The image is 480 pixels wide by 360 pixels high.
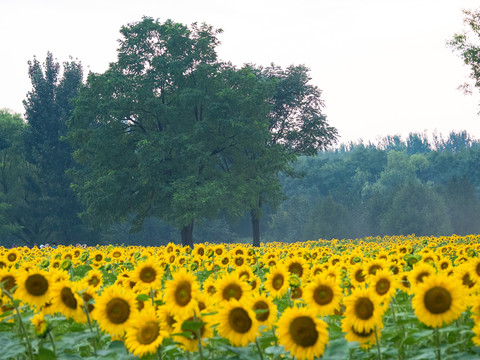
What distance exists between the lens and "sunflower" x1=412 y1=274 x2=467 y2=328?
132 inches

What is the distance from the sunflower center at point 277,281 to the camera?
5.18 m

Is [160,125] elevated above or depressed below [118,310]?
above

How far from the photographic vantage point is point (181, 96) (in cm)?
3134

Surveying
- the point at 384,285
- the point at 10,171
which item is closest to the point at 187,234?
the point at 10,171

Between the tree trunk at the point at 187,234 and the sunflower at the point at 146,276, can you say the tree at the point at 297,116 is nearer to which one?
the tree trunk at the point at 187,234

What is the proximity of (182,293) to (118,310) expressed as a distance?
0.55 m

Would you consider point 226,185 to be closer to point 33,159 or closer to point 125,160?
point 125,160

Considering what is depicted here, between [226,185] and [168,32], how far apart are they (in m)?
9.71

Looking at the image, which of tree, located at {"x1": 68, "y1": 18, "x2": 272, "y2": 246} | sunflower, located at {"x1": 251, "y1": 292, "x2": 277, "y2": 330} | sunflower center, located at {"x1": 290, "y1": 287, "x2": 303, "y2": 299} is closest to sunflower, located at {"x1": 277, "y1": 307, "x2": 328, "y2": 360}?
sunflower, located at {"x1": 251, "y1": 292, "x2": 277, "y2": 330}

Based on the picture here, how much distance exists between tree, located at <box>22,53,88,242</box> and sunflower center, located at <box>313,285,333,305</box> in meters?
42.9

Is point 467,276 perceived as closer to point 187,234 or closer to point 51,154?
point 187,234

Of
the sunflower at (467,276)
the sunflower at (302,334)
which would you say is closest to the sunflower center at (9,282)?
the sunflower at (302,334)

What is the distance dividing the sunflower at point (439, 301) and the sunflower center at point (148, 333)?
5.14 feet

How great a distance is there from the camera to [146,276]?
5.22 meters
